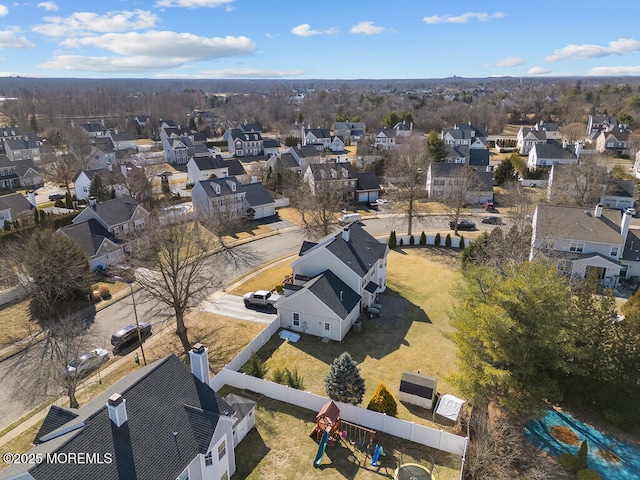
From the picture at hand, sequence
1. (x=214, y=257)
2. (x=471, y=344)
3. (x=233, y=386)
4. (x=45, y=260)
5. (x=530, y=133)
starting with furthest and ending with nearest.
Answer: (x=530, y=133), (x=214, y=257), (x=45, y=260), (x=233, y=386), (x=471, y=344)

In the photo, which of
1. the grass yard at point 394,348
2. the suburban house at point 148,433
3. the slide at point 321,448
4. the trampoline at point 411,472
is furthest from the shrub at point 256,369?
the trampoline at point 411,472

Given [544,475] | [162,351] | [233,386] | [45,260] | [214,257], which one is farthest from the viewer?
[214,257]

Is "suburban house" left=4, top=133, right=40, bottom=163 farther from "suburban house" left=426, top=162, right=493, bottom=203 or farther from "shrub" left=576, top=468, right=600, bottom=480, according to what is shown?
"shrub" left=576, top=468, right=600, bottom=480

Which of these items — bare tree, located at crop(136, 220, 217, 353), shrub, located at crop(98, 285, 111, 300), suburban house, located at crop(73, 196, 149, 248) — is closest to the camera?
bare tree, located at crop(136, 220, 217, 353)

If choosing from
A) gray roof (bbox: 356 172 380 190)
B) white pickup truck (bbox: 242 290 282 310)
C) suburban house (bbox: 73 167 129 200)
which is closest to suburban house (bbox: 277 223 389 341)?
white pickup truck (bbox: 242 290 282 310)

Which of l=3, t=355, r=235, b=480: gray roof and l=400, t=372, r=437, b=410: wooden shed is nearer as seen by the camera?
l=3, t=355, r=235, b=480: gray roof

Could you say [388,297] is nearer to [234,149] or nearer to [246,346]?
[246,346]

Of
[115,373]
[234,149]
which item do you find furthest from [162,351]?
[234,149]
